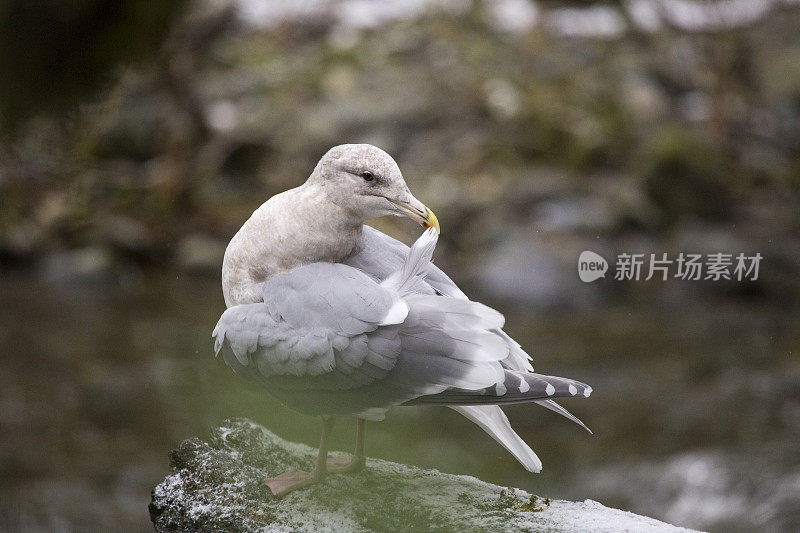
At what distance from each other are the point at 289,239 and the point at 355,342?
0.43ft

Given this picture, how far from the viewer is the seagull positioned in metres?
0.85

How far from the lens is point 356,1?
12.6 feet

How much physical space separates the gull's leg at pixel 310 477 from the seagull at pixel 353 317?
0.07 m

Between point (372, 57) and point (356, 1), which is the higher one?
point (356, 1)

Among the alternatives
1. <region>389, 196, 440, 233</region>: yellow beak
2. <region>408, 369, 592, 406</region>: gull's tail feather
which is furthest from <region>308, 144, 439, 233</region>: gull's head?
<region>408, 369, 592, 406</region>: gull's tail feather

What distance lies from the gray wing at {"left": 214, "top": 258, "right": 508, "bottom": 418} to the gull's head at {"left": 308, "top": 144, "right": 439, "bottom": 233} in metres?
0.06

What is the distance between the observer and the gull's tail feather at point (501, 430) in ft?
3.16

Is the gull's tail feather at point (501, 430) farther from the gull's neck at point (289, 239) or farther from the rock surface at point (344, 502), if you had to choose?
the gull's neck at point (289, 239)

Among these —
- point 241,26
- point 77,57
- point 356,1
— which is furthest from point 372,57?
point 77,57

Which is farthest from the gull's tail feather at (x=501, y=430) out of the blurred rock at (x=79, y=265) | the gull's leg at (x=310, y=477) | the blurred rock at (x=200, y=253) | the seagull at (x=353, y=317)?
the blurred rock at (x=79, y=265)

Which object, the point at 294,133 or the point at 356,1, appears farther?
the point at 356,1

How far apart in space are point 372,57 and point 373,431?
288 cm

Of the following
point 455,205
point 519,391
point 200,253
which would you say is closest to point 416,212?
point 519,391

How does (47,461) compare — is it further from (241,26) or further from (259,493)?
(241,26)
